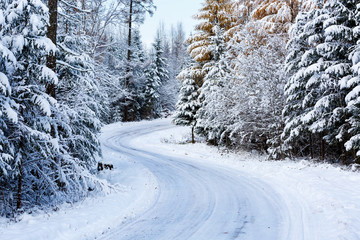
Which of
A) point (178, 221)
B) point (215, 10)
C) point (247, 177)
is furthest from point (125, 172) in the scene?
point (215, 10)

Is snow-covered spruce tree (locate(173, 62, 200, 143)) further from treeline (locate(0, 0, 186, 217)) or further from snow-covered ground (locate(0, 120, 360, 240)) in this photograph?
treeline (locate(0, 0, 186, 217))

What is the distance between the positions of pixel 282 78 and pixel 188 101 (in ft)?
35.4

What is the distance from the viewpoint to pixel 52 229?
561 cm

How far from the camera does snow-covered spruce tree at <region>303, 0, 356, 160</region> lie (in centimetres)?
1084

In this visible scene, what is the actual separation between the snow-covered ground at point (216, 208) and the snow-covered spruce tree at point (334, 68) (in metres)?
1.90

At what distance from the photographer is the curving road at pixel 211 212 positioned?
5430mm

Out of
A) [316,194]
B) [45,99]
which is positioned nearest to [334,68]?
[316,194]

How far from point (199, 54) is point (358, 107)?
14.2 metres

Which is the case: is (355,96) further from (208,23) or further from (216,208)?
(208,23)

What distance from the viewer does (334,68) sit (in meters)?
10.9

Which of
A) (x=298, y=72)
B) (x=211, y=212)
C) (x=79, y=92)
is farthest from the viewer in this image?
(x=298, y=72)

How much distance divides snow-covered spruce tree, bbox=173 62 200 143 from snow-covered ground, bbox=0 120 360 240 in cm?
1133

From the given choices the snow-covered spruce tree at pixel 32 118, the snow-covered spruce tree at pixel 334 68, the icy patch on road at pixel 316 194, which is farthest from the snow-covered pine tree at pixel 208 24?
the snow-covered spruce tree at pixel 32 118

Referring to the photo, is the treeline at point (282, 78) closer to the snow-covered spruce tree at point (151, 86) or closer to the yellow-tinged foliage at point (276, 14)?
the yellow-tinged foliage at point (276, 14)
